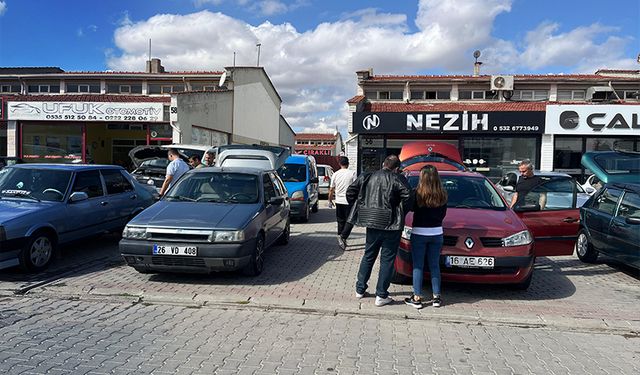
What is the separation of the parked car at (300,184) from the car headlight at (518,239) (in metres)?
6.99

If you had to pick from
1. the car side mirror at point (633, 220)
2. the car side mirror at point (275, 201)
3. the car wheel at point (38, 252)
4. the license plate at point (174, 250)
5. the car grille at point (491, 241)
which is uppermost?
the car side mirror at point (275, 201)

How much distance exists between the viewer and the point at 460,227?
5.75 meters

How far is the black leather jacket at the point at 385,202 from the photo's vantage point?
17.2 ft

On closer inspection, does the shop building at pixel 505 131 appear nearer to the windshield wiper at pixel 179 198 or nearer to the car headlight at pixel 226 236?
the windshield wiper at pixel 179 198

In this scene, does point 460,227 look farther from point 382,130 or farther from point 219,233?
point 382,130

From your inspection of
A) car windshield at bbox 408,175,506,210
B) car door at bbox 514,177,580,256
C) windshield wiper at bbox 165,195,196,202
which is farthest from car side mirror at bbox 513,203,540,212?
windshield wiper at bbox 165,195,196,202

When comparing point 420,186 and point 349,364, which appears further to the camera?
point 420,186

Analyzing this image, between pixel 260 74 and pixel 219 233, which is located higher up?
pixel 260 74

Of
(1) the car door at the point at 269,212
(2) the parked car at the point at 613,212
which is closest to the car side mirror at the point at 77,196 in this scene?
(1) the car door at the point at 269,212

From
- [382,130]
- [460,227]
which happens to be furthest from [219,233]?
[382,130]

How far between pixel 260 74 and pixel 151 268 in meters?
26.4

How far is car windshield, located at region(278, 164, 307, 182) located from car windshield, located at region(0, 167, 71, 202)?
21.8 feet

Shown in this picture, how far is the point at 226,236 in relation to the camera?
5.88m

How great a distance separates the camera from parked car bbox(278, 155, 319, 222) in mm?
12125
